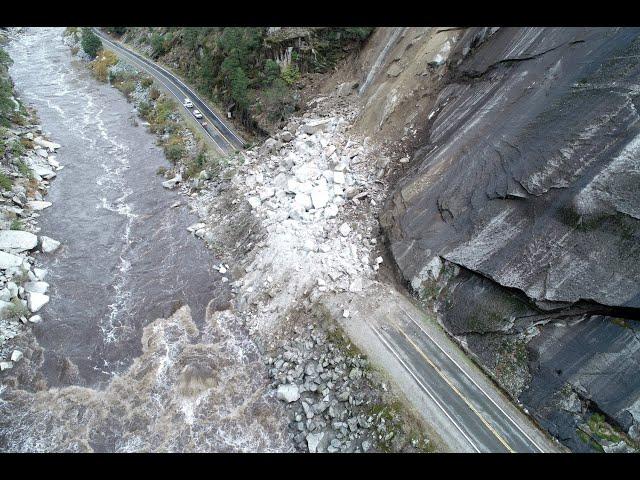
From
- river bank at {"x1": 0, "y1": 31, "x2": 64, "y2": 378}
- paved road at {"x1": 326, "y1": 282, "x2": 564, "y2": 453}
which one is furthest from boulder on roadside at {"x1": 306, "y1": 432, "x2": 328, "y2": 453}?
river bank at {"x1": 0, "y1": 31, "x2": 64, "y2": 378}

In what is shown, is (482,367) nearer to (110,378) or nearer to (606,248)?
(606,248)

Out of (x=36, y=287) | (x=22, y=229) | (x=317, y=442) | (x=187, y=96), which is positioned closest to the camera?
(x=317, y=442)

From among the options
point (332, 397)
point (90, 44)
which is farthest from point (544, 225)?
point (90, 44)

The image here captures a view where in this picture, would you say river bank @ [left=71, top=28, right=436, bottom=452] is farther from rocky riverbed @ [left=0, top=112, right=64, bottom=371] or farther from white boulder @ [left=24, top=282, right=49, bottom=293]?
rocky riverbed @ [left=0, top=112, right=64, bottom=371]

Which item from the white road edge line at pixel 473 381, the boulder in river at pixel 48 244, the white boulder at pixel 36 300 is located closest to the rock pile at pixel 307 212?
the white road edge line at pixel 473 381

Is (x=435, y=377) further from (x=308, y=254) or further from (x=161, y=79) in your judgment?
(x=161, y=79)

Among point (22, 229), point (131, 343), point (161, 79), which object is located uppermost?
point (161, 79)

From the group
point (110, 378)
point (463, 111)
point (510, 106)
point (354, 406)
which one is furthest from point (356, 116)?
point (110, 378)
